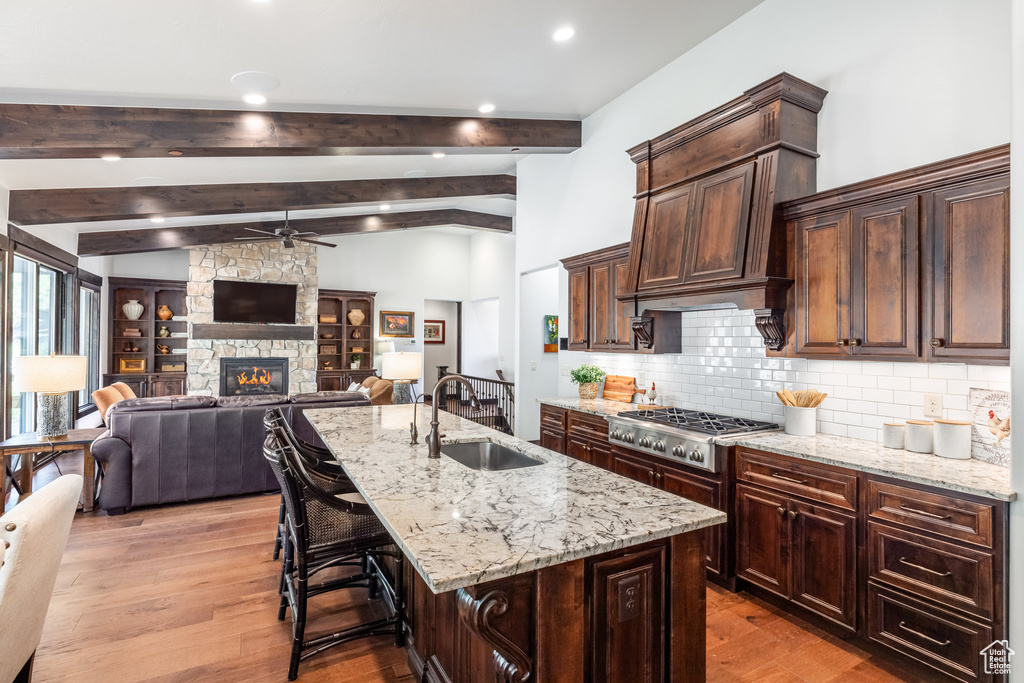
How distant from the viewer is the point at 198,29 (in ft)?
9.29

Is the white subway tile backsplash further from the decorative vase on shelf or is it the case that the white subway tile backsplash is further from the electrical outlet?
the decorative vase on shelf

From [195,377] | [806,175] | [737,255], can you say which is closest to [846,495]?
[737,255]

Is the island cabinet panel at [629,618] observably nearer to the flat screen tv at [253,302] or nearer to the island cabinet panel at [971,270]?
the island cabinet panel at [971,270]

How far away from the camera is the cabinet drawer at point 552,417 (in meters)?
4.45

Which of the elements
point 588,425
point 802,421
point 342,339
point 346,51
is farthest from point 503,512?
point 342,339

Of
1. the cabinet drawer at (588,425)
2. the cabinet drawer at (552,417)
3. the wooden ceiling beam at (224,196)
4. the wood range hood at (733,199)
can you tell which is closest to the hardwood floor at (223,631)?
the cabinet drawer at (588,425)

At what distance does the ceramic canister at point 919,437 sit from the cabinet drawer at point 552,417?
2.40m

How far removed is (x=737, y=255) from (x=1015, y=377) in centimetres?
162

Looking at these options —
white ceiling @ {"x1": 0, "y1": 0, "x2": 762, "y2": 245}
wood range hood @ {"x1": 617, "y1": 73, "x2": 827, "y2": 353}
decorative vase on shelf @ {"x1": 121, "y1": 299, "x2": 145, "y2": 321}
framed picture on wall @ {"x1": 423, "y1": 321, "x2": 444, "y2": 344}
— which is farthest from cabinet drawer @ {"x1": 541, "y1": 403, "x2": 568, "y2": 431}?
decorative vase on shelf @ {"x1": 121, "y1": 299, "x2": 145, "y2": 321}

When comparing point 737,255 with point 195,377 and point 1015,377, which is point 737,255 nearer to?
point 1015,377

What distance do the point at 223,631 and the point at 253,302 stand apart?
7333mm

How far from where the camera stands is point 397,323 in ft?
35.0

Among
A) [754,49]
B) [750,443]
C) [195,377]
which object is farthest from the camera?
[195,377]

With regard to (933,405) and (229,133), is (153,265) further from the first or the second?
(933,405)
